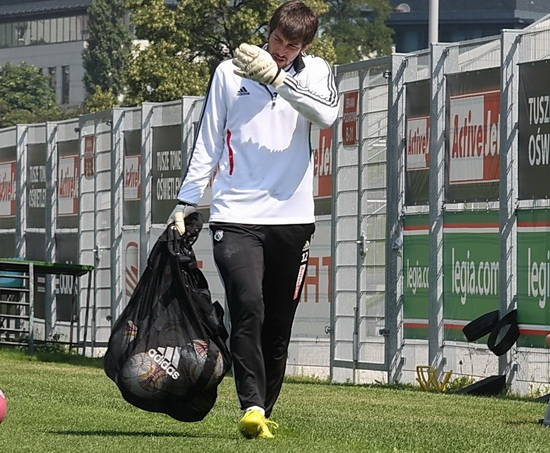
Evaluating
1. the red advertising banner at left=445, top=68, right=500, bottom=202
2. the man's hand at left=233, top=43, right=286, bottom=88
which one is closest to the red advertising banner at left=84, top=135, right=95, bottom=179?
the red advertising banner at left=445, top=68, right=500, bottom=202

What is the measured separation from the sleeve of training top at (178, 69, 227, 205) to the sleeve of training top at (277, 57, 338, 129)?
0.34 meters

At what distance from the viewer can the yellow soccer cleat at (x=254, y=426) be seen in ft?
24.1

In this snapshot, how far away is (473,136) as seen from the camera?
44.1 feet

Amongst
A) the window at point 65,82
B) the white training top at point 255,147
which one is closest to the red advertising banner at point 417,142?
the white training top at point 255,147

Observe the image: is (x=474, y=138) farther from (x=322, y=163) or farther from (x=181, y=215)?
(x=181, y=215)

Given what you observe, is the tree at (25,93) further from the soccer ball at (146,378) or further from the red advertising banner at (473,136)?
the soccer ball at (146,378)

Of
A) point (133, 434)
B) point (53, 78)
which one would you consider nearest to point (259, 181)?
point (133, 434)

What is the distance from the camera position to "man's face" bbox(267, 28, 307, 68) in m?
7.63

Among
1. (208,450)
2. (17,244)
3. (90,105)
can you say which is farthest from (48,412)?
(90,105)

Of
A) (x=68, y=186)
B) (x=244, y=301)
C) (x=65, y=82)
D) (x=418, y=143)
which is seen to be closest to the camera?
(x=244, y=301)

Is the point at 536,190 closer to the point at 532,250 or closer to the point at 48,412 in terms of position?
the point at 532,250

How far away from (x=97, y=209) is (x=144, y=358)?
1383 cm

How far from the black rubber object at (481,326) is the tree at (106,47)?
118 meters

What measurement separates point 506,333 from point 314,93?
5451 millimetres
